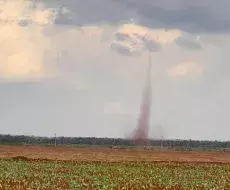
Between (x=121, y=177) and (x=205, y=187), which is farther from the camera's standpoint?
(x=121, y=177)

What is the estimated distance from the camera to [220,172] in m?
52.2

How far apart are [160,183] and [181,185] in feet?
5.69

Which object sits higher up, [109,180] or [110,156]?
[110,156]

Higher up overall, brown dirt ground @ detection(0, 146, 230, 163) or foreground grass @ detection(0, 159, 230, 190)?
brown dirt ground @ detection(0, 146, 230, 163)

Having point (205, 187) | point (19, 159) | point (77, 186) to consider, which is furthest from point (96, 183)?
point (19, 159)

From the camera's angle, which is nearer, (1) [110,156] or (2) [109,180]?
(2) [109,180]

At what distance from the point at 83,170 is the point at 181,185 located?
1387 cm

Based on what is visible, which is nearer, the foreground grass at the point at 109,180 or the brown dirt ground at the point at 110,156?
the foreground grass at the point at 109,180

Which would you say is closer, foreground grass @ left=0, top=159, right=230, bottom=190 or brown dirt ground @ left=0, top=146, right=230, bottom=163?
foreground grass @ left=0, top=159, right=230, bottom=190

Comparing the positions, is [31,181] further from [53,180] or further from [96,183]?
[96,183]

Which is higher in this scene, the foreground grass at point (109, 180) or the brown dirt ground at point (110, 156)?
the brown dirt ground at point (110, 156)

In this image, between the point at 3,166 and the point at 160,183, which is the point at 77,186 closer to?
the point at 160,183

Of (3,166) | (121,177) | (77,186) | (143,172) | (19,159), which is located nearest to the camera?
(77,186)

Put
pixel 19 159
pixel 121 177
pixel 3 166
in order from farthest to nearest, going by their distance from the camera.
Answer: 1. pixel 19 159
2. pixel 3 166
3. pixel 121 177
